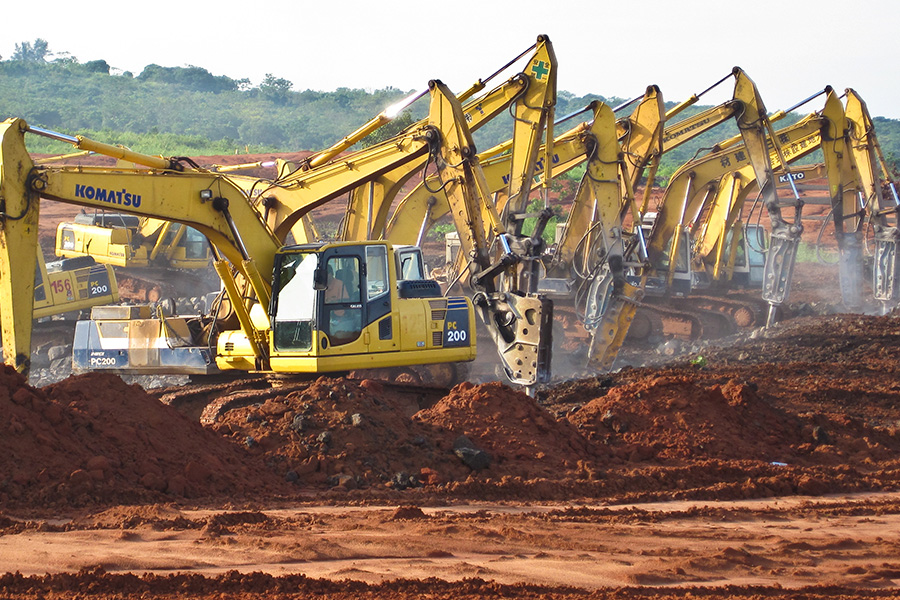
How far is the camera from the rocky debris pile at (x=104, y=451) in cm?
808

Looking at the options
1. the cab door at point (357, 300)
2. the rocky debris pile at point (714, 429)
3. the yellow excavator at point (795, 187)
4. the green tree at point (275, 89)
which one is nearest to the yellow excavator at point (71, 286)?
the cab door at point (357, 300)

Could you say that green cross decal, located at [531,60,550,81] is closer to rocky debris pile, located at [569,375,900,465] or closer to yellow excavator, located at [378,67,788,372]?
yellow excavator, located at [378,67,788,372]

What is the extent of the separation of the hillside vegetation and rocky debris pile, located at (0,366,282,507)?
143ft

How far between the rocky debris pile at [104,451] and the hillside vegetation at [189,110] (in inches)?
1719

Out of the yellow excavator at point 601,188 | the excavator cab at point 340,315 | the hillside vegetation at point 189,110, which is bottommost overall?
the excavator cab at point 340,315

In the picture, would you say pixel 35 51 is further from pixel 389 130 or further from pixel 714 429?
pixel 714 429

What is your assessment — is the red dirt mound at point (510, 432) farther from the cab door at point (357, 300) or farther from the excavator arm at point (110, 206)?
the excavator arm at point (110, 206)

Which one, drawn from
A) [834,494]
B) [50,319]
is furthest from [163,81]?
[834,494]

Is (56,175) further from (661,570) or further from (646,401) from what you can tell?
(661,570)

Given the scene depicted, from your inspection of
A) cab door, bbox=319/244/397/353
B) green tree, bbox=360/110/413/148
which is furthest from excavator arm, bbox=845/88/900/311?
green tree, bbox=360/110/413/148

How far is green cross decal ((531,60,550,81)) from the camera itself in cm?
1526

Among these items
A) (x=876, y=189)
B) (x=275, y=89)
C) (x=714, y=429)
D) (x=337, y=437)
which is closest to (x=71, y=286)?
(x=337, y=437)

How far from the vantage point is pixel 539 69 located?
50.2 feet

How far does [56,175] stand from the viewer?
11.0m
